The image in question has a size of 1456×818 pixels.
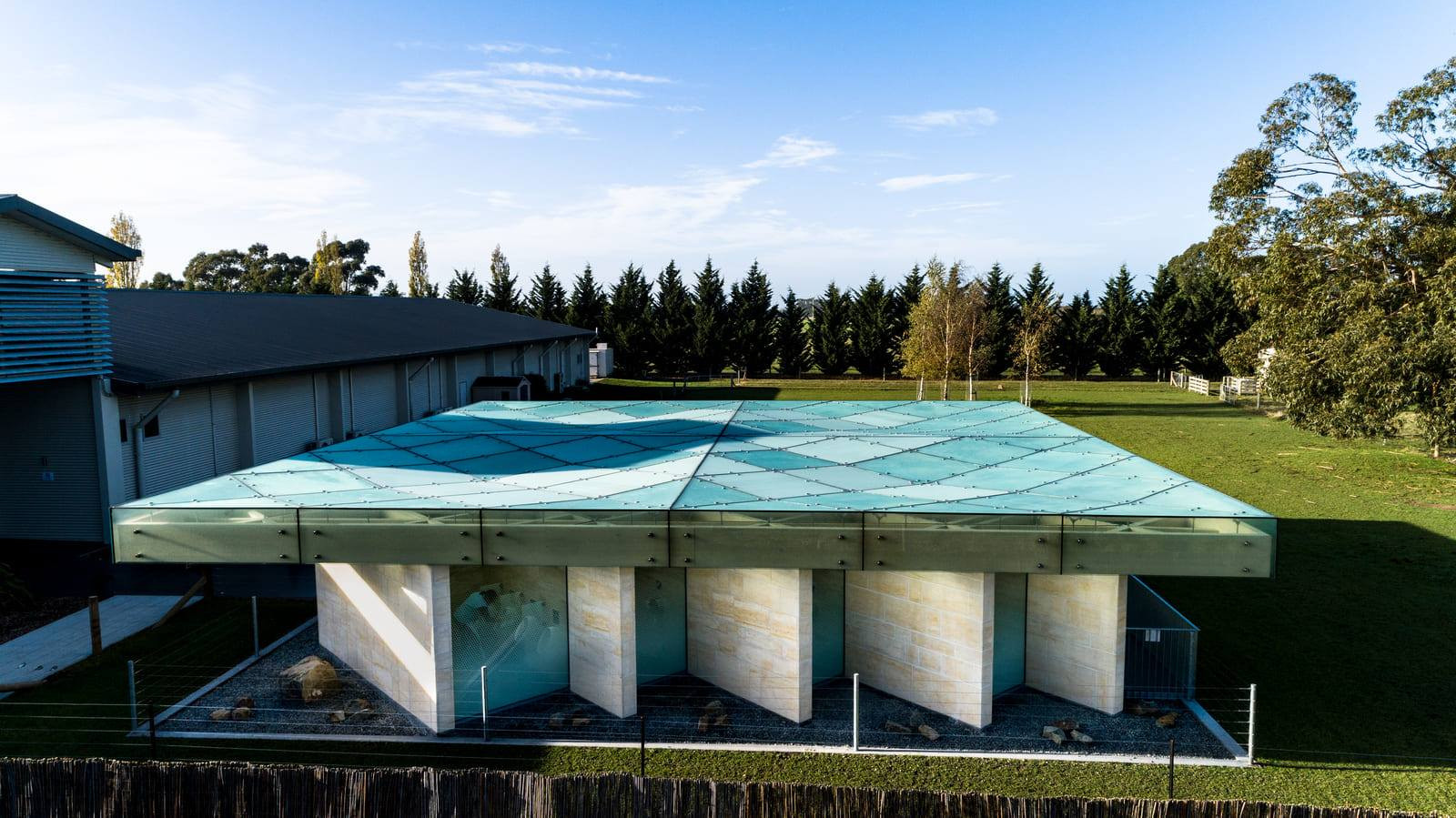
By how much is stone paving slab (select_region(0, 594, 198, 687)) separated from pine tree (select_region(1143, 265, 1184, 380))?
195ft

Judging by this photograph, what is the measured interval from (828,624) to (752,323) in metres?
52.5

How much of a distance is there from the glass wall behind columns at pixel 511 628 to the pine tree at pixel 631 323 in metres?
52.9

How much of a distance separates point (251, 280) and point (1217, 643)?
4486 inches

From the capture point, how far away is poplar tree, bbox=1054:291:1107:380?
62.1 m

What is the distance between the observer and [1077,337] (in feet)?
204

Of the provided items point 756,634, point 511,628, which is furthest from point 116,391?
point 756,634

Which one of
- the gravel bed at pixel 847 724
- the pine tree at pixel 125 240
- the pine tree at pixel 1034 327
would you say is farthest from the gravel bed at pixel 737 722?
the pine tree at pixel 125 240

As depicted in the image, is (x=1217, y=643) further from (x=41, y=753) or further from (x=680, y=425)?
(x=41, y=753)

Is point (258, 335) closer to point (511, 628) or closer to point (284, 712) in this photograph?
point (284, 712)

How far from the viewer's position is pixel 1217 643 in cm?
1493

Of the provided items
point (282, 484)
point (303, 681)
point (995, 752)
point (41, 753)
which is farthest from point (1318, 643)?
point (41, 753)

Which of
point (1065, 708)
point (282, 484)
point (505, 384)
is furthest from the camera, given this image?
point (505, 384)

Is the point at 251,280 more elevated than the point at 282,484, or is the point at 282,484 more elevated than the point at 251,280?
the point at 251,280

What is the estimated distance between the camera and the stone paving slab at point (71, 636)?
13.8 metres
